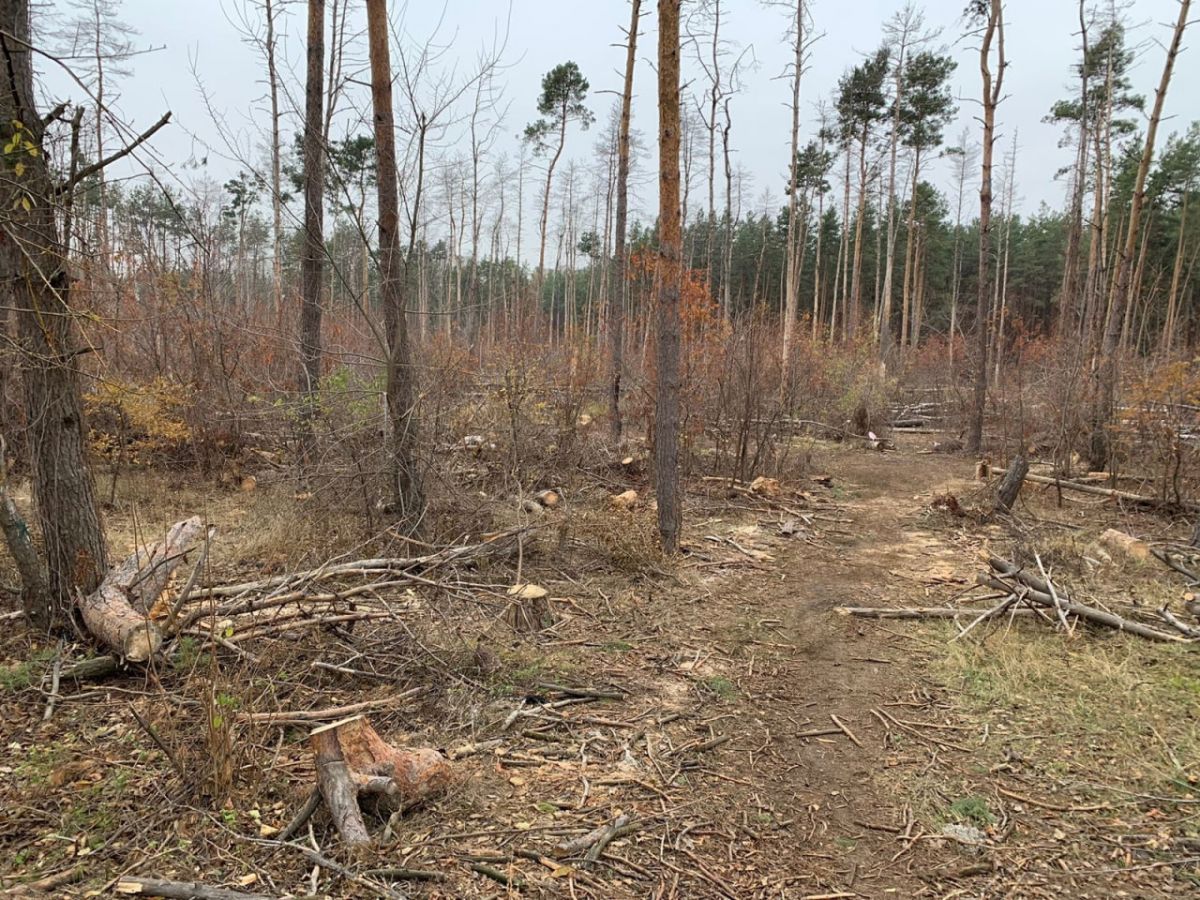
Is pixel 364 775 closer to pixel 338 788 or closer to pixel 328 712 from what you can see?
pixel 338 788

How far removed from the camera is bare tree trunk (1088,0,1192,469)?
9.97 metres

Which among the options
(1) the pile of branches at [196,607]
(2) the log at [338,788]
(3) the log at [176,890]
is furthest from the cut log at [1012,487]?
(3) the log at [176,890]

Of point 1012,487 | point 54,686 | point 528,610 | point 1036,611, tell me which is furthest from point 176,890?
point 1012,487

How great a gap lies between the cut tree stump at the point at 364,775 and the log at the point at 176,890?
38 cm

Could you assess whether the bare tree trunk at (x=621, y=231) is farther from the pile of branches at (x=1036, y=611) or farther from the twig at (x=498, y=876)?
the twig at (x=498, y=876)

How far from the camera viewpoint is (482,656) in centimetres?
405

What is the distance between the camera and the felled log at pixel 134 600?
143 inches

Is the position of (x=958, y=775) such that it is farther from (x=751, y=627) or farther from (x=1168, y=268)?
(x=1168, y=268)

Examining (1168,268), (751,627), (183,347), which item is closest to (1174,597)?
(751,627)

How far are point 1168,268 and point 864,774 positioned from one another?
36555mm

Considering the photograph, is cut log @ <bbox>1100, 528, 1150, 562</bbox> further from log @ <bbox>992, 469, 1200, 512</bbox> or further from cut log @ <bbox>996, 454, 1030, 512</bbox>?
log @ <bbox>992, 469, 1200, 512</bbox>

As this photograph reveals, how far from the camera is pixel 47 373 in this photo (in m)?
3.82

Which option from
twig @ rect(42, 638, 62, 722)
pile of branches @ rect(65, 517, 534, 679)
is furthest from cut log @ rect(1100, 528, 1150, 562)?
twig @ rect(42, 638, 62, 722)

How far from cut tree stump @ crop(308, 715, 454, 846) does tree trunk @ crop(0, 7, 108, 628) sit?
2514mm
